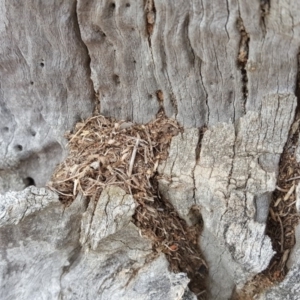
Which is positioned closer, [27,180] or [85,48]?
[85,48]

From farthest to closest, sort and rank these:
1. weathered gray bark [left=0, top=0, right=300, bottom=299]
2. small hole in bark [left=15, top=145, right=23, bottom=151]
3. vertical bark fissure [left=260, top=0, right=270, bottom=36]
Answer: small hole in bark [left=15, top=145, right=23, bottom=151], weathered gray bark [left=0, top=0, right=300, bottom=299], vertical bark fissure [left=260, top=0, right=270, bottom=36]

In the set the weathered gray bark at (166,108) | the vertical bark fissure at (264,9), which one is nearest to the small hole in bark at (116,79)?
the weathered gray bark at (166,108)

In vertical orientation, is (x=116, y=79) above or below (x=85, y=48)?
below

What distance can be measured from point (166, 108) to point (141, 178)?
1.06 feet

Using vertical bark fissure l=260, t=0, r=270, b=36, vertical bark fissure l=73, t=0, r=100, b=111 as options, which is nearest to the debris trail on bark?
vertical bark fissure l=73, t=0, r=100, b=111

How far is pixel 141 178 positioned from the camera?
1918 mm

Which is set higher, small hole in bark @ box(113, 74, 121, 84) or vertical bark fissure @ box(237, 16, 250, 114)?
vertical bark fissure @ box(237, 16, 250, 114)

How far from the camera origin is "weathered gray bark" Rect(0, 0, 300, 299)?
5.67ft

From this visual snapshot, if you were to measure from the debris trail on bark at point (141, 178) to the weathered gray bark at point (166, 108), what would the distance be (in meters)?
0.04

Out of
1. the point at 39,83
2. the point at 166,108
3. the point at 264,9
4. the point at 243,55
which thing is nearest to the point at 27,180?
the point at 39,83

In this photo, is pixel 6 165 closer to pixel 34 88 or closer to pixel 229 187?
pixel 34 88

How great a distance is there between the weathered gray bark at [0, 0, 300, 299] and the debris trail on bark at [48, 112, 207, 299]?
0.14 feet

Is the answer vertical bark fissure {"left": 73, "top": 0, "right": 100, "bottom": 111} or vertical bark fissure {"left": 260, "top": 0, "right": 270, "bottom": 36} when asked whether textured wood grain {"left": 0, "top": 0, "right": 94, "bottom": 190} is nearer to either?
vertical bark fissure {"left": 73, "top": 0, "right": 100, "bottom": 111}

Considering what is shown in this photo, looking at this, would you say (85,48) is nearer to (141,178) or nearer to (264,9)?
(141,178)
